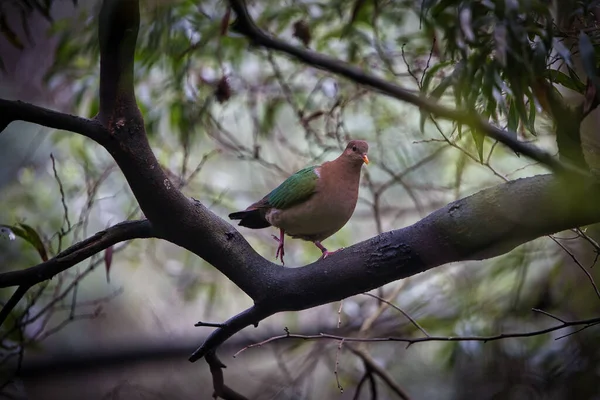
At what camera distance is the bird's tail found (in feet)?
10.5

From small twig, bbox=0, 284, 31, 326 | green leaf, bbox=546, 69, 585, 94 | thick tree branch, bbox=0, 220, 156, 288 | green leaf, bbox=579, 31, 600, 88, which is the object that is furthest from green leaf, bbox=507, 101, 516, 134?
small twig, bbox=0, 284, 31, 326

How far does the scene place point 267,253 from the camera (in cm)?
496

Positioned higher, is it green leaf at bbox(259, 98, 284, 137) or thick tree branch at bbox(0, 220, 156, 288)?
green leaf at bbox(259, 98, 284, 137)

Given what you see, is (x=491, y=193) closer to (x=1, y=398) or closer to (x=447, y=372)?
(x=447, y=372)

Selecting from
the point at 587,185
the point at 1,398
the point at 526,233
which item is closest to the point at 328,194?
the point at 526,233

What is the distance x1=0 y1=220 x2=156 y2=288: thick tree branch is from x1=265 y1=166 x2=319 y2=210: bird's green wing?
3.06ft

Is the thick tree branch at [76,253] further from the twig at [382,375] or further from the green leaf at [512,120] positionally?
the twig at [382,375]

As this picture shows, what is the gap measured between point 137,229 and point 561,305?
→ 7.87 ft

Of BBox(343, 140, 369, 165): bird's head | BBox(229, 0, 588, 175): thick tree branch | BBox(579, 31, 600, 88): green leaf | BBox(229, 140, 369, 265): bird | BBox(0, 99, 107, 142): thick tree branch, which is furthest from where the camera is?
BBox(343, 140, 369, 165): bird's head

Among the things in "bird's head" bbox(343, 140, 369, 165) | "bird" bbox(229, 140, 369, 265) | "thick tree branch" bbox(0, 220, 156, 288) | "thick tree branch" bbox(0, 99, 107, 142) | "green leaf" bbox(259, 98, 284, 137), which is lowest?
"thick tree branch" bbox(0, 220, 156, 288)

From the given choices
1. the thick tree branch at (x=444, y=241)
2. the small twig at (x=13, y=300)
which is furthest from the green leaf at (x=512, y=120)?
the small twig at (x=13, y=300)

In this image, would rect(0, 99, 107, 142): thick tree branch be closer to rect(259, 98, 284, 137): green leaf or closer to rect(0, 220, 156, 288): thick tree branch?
rect(0, 220, 156, 288): thick tree branch

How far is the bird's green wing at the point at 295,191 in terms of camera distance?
9.90 feet

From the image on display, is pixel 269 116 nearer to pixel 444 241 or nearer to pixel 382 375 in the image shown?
pixel 382 375
